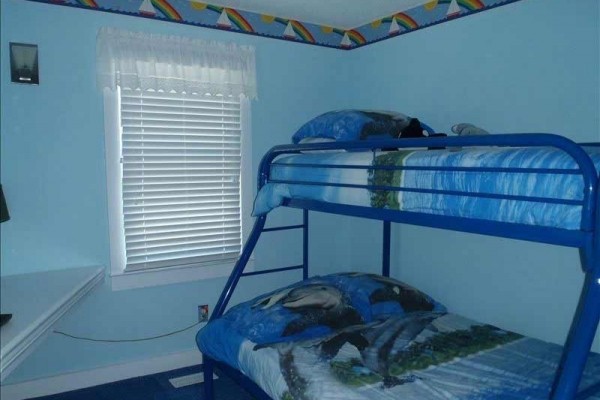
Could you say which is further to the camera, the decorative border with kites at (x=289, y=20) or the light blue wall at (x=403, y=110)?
the decorative border with kites at (x=289, y=20)

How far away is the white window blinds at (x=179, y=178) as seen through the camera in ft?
9.36

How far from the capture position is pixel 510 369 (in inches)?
76.4

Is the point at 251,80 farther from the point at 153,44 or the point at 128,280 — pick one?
the point at 128,280

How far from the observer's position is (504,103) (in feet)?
8.50

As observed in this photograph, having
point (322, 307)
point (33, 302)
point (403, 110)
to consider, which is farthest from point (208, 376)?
point (403, 110)

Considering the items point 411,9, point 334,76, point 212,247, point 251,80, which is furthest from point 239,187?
point 411,9

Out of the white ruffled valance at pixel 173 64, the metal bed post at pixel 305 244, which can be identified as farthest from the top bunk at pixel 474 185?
the white ruffled valance at pixel 173 64

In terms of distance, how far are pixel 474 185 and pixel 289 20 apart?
2.31 meters

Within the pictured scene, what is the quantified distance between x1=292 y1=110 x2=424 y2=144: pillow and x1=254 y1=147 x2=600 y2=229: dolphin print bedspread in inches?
9.7

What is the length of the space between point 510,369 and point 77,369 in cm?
243

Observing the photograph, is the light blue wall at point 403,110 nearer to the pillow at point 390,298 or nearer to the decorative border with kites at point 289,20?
the decorative border with kites at point 289,20

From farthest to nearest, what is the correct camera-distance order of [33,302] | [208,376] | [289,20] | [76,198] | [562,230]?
[289,20]
[76,198]
[208,376]
[33,302]
[562,230]

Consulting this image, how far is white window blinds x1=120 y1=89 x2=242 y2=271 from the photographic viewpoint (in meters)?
2.85

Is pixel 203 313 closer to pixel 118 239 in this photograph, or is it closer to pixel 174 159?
pixel 118 239
